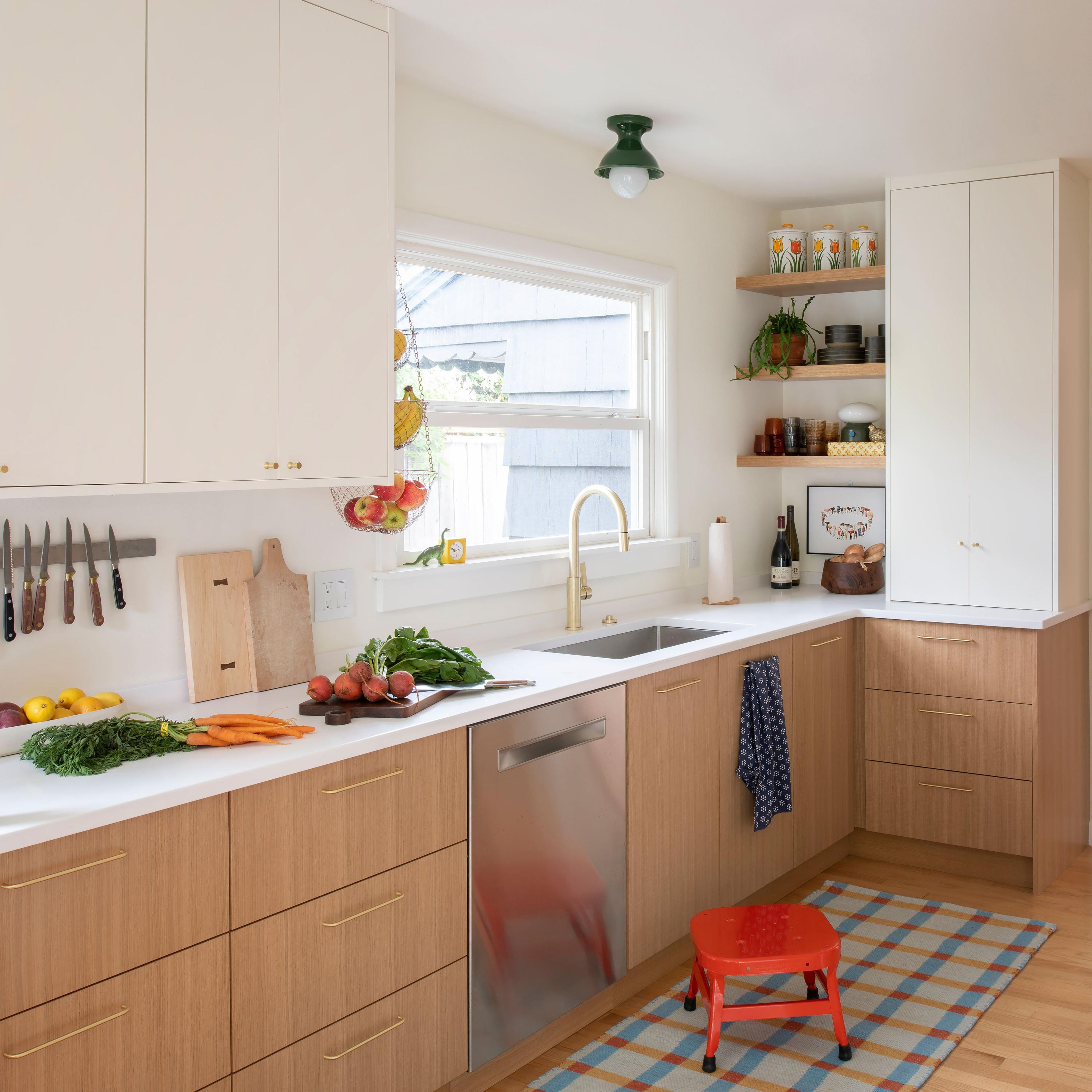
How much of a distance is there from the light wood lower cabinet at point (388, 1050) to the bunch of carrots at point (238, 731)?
0.53m

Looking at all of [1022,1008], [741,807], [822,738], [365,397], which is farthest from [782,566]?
[365,397]

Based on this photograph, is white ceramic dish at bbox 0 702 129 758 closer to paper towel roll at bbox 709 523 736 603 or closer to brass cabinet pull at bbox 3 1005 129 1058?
brass cabinet pull at bbox 3 1005 129 1058

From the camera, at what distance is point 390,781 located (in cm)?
205

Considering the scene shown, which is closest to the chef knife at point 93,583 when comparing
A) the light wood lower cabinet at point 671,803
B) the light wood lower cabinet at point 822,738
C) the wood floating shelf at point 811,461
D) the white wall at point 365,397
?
the white wall at point 365,397

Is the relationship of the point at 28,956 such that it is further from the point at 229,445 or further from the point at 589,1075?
the point at 589,1075

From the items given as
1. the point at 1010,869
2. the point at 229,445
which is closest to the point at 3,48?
the point at 229,445

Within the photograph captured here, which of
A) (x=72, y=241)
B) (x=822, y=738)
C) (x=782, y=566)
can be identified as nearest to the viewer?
(x=72, y=241)

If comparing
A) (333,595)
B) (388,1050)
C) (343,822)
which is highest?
(333,595)

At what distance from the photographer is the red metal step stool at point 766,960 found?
96.2 inches

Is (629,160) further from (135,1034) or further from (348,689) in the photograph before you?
(135,1034)

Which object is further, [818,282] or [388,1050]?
[818,282]

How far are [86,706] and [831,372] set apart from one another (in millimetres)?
2858

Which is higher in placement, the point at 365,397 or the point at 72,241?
the point at 72,241

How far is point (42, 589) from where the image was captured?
6.57 ft
